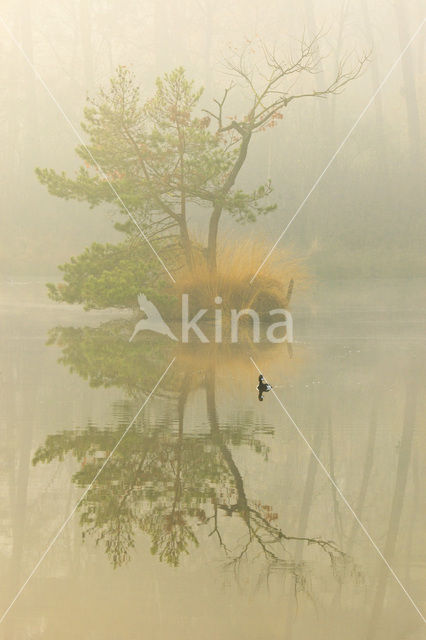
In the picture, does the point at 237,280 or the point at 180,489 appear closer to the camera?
the point at 180,489

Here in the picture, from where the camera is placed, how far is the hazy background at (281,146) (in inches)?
1382

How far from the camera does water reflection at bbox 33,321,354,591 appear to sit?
13.5 ft

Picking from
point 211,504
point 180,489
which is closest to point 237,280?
point 180,489

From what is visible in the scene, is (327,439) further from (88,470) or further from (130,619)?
(130,619)

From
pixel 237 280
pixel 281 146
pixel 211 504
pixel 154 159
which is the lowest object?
pixel 211 504

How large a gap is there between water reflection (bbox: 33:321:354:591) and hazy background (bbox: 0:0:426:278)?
80.1 feet

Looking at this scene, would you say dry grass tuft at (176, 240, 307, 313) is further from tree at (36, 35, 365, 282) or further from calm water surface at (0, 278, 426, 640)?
calm water surface at (0, 278, 426, 640)

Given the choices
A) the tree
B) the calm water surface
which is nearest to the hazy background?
the tree

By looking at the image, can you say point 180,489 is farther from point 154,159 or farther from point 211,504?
point 154,159

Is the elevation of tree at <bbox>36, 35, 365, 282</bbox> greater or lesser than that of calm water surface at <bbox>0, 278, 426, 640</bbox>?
greater

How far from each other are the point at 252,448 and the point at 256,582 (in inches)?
91.3

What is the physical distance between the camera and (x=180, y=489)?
501 centimetres

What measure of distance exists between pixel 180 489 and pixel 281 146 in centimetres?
3623

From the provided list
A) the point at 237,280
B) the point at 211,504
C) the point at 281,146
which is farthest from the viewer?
the point at 281,146
